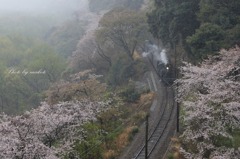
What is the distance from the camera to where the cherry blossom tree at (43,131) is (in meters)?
21.3

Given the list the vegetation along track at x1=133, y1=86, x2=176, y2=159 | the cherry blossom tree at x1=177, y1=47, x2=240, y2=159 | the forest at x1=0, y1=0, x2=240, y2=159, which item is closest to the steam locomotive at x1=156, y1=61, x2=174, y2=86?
the forest at x1=0, y1=0, x2=240, y2=159

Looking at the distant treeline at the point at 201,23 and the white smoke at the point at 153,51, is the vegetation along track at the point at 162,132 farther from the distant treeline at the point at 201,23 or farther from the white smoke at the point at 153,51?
the white smoke at the point at 153,51

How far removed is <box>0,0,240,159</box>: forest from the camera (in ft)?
78.9

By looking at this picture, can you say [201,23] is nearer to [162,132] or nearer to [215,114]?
[162,132]

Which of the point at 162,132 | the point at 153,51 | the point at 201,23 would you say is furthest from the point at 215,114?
the point at 153,51

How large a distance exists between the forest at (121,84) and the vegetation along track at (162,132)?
1.01 metres

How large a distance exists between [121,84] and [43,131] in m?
28.2

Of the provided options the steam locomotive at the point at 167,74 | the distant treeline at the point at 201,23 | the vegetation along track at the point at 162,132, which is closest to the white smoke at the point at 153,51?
the steam locomotive at the point at 167,74

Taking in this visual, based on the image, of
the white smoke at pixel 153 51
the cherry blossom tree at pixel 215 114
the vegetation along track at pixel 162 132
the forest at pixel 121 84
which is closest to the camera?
the cherry blossom tree at pixel 215 114

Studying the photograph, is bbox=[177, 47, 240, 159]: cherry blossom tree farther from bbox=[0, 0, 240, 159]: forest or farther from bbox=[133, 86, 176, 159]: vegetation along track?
bbox=[133, 86, 176, 159]: vegetation along track

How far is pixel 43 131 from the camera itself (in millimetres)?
24188

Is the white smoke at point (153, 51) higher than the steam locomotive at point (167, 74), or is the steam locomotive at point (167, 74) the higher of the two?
the white smoke at point (153, 51)

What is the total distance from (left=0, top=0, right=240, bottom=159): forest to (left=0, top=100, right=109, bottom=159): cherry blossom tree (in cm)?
6

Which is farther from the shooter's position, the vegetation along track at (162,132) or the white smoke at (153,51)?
the white smoke at (153,51)
